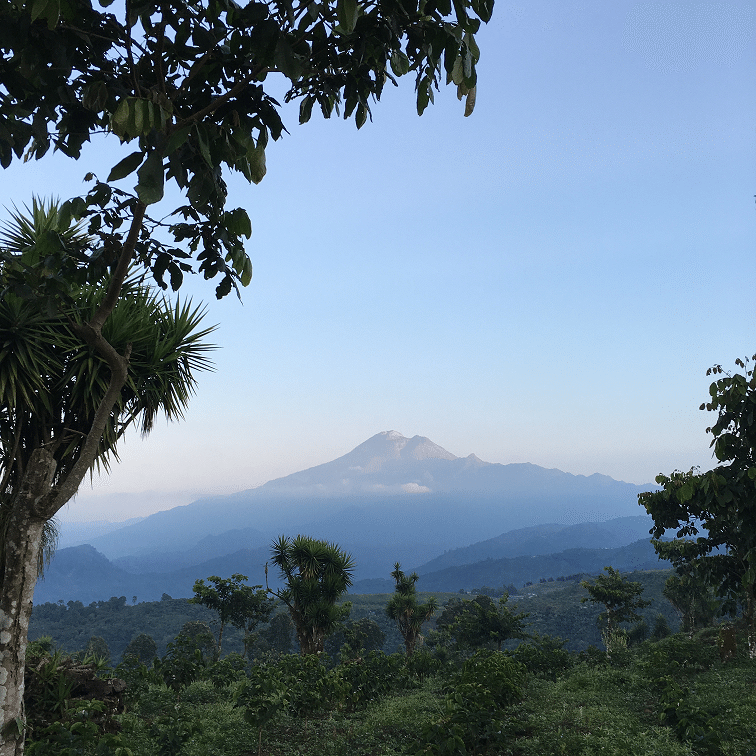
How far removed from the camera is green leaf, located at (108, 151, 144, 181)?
2109 mm

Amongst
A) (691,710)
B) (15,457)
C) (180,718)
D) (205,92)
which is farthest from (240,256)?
(691,710)

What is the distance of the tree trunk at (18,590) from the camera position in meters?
4.25

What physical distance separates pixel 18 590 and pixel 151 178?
438 cm

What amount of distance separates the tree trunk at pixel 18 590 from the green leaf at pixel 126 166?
3.96m

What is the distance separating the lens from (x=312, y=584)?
18.4 m

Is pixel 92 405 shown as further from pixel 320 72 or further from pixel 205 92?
pixel 320 72

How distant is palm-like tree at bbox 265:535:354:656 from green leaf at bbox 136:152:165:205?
59.4ft

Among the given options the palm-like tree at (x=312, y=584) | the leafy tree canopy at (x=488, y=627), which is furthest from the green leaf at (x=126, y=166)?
the leafy tree canopy at (x=488, y=627)

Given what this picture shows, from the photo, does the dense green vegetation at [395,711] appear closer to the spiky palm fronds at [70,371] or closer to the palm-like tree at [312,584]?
the spiky palm fronds at [70,371]

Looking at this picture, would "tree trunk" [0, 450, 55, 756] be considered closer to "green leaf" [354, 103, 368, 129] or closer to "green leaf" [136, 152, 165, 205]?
"green leaf" [136, 152, 165, 205]

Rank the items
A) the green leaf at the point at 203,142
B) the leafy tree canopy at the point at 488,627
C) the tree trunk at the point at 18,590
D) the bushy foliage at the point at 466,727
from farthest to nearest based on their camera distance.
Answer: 1. the leafy tree canopy at the point at 488,627
2. the bushy foliage at the point at 466,727
3. the tree trunk at the point at 18,590
4. the green leaf at the point at 203,142

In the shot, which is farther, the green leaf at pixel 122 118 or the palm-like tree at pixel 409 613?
the palm-like tree at pixel 409 613

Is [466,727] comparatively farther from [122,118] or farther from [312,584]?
[312,584]

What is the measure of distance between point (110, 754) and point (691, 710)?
7.20m
